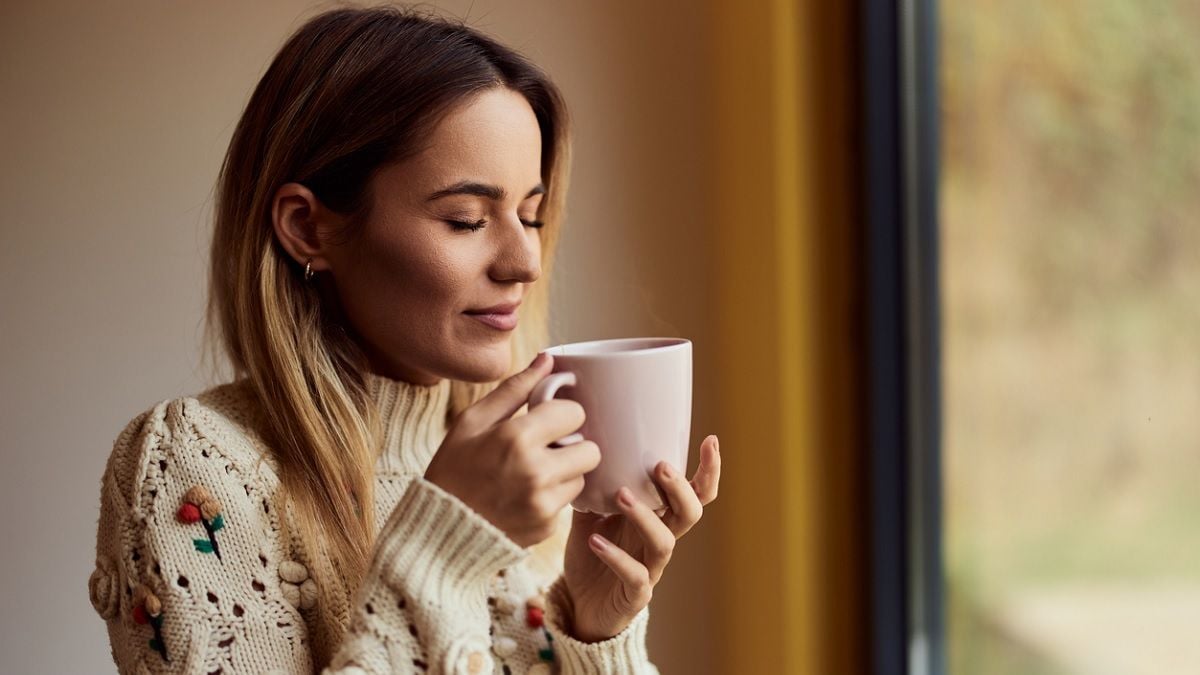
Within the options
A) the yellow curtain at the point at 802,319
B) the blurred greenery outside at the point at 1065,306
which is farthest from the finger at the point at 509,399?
the yellow curtain at the point at 802,319

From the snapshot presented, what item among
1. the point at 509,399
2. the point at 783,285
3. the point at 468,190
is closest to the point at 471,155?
the point at 468,190

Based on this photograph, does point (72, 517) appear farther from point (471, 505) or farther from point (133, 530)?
point (471, 505)

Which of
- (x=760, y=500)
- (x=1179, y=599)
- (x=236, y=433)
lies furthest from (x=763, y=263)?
(x=236, y=433)

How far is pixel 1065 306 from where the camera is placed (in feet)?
3.82

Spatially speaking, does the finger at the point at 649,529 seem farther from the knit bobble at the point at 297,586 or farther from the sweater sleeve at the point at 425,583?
the knit bobble at the point at 297,586

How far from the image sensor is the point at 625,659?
0.92m

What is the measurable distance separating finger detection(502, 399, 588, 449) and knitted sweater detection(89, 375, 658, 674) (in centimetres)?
7

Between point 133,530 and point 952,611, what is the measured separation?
0.99m

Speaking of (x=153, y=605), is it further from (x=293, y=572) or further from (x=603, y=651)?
(x=603, y=651)

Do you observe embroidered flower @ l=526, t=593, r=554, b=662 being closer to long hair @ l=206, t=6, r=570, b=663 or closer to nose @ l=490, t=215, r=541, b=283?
long hair @ l=206, t=6, r=570, b=663

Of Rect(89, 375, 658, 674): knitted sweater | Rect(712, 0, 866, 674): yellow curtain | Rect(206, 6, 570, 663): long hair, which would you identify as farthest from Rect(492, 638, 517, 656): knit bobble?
Rect(712, 0, 866, 674): yellow curtain

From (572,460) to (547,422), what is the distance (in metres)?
0.04

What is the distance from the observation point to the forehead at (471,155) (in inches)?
35.3

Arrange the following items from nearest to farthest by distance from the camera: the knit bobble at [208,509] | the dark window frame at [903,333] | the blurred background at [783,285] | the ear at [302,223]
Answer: the knit bobble at [208,509]
the ear at [302,223]
the blurred background at [783,285]
the dark window frame at [903,333]
